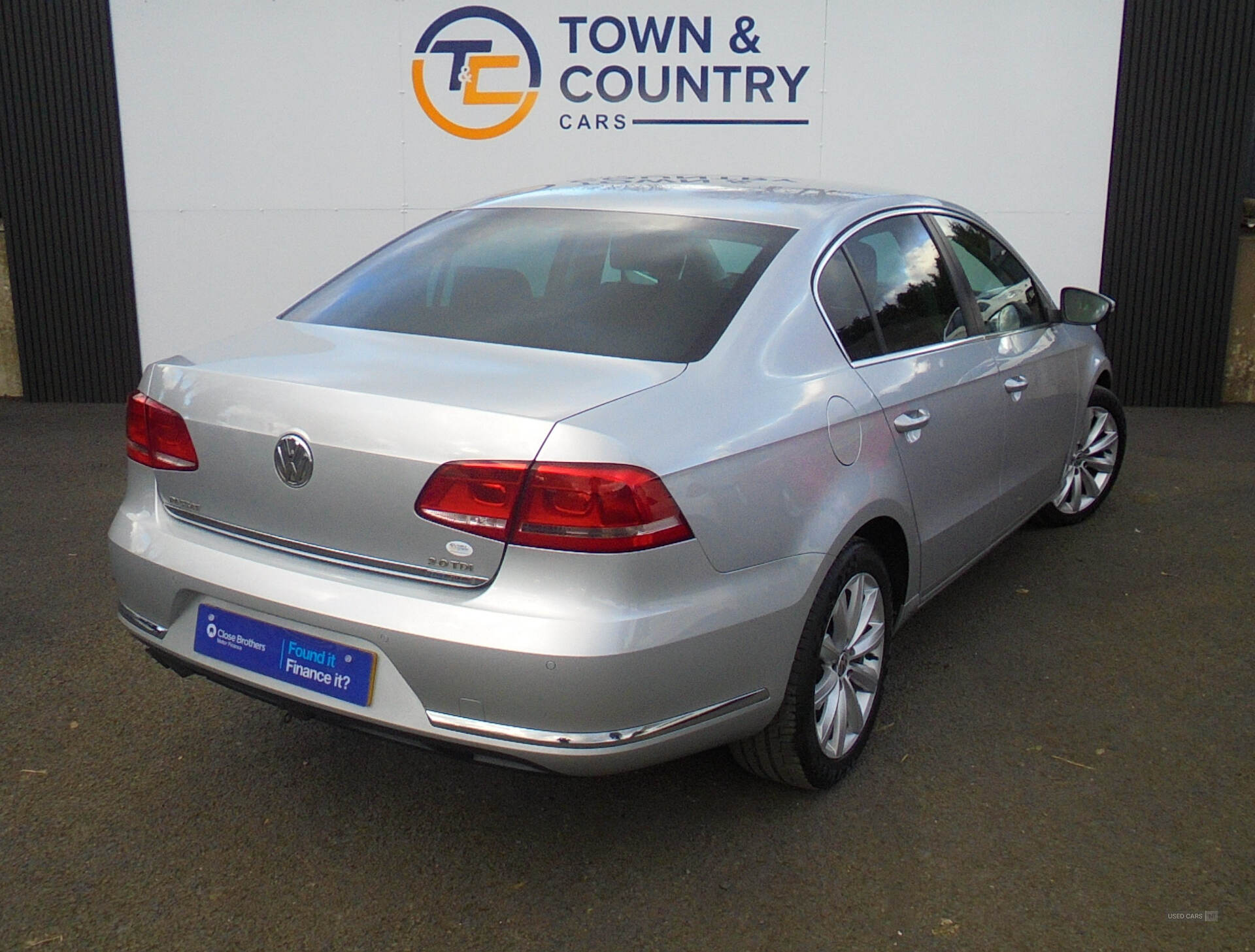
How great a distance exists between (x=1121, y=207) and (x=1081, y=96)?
824 millimetres

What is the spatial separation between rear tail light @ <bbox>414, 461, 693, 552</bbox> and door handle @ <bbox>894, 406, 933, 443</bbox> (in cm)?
109

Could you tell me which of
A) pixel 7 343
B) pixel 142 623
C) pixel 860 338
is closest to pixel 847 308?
pixel 860 338

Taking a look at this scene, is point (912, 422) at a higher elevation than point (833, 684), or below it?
higher

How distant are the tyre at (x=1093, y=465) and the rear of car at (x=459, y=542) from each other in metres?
2.96

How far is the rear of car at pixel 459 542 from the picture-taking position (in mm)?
2293

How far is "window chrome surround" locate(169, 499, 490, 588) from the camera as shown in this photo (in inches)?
93.4

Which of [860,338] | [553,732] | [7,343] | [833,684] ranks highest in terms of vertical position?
[860,338]

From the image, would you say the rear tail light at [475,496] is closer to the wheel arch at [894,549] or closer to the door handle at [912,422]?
the wheel arch at [894,549]

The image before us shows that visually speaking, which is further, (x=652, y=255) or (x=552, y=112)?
(x=552, y=112)

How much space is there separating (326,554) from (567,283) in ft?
3.36

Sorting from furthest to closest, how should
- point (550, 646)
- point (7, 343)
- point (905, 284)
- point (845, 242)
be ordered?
1. point (7, 343)
2. point (905, 284)
3. point (845, 242)
4. point (550, 646)

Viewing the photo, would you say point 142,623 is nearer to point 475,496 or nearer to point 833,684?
point 475,496

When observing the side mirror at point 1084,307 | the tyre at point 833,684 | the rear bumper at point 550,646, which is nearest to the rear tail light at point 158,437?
the rear bumper at point 550,646

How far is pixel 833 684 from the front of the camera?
300 cm
